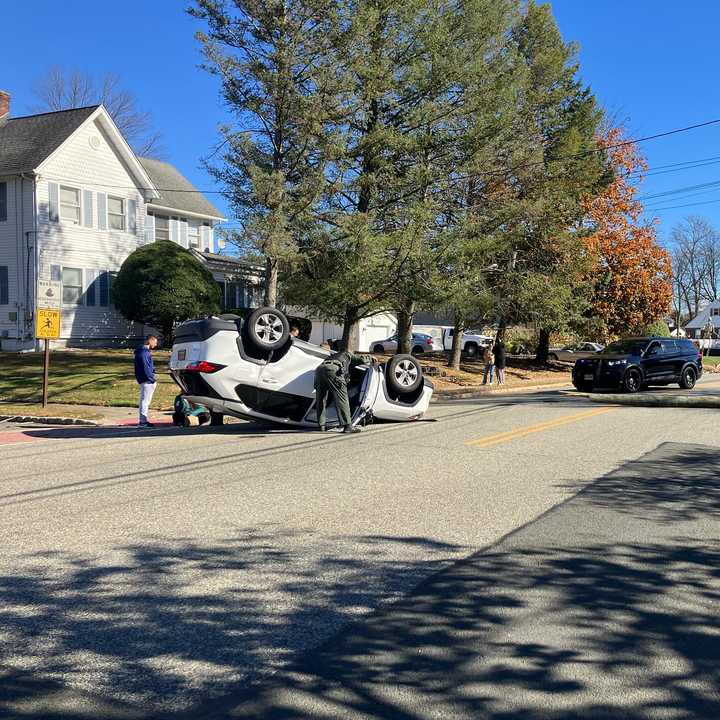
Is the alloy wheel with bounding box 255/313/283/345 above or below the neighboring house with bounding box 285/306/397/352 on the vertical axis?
below

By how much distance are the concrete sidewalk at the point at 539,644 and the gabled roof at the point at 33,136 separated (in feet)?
90.8

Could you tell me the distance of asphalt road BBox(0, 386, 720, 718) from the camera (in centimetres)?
383

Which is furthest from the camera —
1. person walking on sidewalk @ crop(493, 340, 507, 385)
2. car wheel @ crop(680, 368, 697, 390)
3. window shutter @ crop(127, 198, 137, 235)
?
window shutter @ crop(127, 198, 137, 235)

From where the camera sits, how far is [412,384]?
46.4 ft

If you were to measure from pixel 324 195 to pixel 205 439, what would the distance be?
11.5m

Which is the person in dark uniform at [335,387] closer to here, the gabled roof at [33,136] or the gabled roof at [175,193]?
the gabled roof at [33,136]

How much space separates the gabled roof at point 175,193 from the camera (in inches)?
1455

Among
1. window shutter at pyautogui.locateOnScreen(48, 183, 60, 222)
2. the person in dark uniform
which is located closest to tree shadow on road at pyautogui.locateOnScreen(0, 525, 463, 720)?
the person in dark uniform

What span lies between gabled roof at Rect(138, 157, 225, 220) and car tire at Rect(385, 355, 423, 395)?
81.1 feet

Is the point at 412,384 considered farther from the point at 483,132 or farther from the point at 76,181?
the point at 76,181

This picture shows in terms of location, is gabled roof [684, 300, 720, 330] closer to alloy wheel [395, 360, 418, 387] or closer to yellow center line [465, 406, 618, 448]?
yellow center line [465, 406, 618, 448]

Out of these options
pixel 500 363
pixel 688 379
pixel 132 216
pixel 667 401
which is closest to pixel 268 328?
pixel 667 401

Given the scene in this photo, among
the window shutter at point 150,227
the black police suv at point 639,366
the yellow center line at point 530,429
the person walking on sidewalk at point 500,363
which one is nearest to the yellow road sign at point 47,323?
the yellow center line at point 530,429

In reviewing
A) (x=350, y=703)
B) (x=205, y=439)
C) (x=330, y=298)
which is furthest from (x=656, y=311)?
(x=350, y=703)
